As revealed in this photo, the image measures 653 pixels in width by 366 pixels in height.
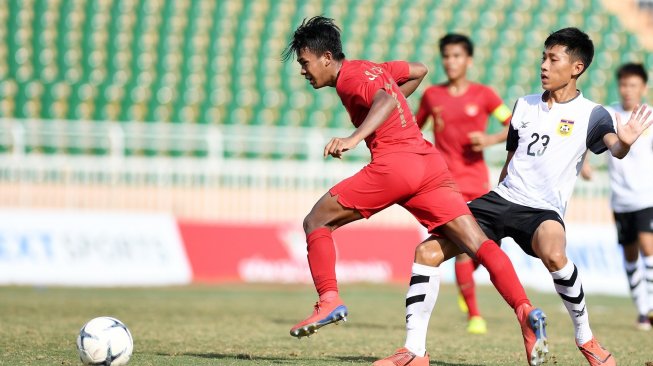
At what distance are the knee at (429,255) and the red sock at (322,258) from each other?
535 mm

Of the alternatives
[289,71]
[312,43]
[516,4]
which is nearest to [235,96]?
[289,71]

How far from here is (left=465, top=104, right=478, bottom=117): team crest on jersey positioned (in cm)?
991

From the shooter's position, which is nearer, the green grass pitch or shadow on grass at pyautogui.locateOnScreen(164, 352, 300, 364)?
shadow on grass at pyautogui.locateOnScreen(164, 352, 300, 364)

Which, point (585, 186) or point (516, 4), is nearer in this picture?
point (585, 186)

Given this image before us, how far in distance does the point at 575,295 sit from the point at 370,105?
171cm

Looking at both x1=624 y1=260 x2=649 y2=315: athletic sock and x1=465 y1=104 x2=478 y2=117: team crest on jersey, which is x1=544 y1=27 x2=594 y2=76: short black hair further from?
x1=624 y1=260 x2=649 y2=315: athletic sock

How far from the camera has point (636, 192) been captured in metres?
9.84

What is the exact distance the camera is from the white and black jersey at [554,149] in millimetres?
6316

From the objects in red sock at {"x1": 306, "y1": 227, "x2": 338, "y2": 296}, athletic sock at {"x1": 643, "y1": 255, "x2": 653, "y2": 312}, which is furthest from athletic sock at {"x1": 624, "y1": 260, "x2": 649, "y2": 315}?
red sock at {"x1": 306, "y1": 227, "x2": 338, "y2": 296}

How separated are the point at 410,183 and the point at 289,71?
15.0 metres

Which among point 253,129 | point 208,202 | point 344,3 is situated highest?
point 344,3

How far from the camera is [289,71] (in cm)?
2095

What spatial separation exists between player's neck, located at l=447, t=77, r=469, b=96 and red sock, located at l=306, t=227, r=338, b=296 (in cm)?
405

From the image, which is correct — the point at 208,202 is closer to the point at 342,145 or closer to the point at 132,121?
the point at 132,121
